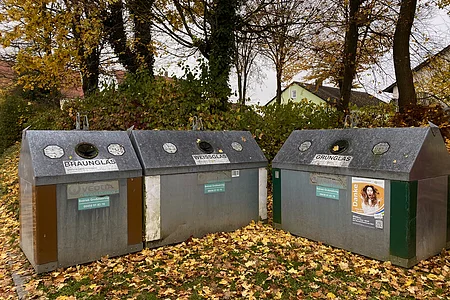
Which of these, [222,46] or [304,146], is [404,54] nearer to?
[222,46]

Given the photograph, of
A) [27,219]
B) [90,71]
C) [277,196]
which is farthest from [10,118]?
[277,196]

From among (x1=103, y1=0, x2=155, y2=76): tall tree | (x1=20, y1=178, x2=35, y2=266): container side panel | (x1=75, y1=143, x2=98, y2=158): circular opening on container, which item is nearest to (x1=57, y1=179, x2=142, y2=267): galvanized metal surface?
(x1=20, y1=178, x2=35, y2=266): container side panel

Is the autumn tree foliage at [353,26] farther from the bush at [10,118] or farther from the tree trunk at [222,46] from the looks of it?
the bush at [10,118]

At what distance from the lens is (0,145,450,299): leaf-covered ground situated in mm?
3255

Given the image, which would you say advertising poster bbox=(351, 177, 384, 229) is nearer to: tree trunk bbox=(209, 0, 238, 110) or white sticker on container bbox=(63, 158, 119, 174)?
white sticker on container bbox=(63, 158, 119, 174)

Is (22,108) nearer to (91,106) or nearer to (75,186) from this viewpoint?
(91,106)

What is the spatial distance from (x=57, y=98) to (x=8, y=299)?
47.0ft

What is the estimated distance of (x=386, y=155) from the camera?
3943 mm

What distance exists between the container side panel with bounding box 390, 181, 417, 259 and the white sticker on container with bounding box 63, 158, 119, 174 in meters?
3.20

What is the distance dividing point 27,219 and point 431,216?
469 centimetres

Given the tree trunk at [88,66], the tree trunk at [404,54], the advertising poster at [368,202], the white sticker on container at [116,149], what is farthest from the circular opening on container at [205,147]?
the tree trunk at [88,66]

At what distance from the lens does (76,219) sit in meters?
3.83

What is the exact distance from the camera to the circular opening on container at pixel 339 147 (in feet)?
14.6

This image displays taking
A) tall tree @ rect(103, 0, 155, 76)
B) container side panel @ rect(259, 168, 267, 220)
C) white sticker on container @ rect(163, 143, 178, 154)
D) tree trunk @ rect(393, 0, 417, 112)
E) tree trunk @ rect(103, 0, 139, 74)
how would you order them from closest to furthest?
white sticker on container @ rect(163, 143, 178, 154)
container side panel @ rect(259, 168, 267, 220)
tree trunk @ rect(393, 0, 417, 112)
tall tree @ rect(103, 0, 155, 76)
tree trunk @ rect(103, 0, 139, 74)
